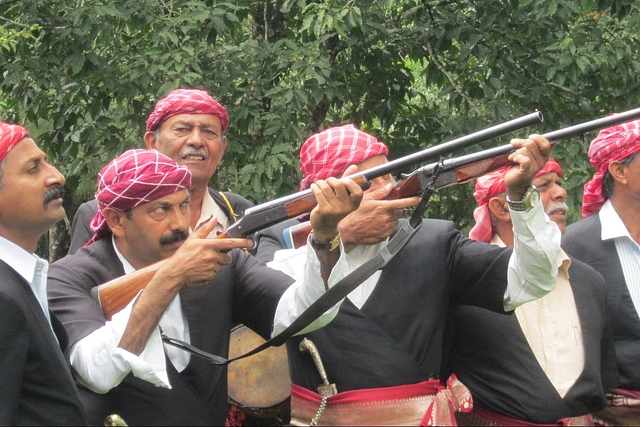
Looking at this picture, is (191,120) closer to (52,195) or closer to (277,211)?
(277,211)

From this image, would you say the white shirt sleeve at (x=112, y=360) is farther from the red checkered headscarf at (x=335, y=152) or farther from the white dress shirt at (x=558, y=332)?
the white dress shirt at (x=558, y=332)

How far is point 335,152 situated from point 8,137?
59.5 inches

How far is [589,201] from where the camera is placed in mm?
5543

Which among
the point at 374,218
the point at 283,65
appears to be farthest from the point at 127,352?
the point at 283,65

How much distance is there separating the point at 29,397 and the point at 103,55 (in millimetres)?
4881

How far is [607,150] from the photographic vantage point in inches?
214

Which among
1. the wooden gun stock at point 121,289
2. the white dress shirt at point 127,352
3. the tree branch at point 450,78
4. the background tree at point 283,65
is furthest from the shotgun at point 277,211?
the tree branch at point 450,78

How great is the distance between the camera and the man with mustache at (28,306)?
331cm

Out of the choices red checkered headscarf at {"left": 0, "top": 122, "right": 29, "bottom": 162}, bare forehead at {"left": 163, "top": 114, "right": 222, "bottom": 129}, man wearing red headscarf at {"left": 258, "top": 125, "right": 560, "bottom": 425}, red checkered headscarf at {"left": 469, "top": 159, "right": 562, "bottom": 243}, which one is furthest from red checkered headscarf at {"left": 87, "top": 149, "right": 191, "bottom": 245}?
red checkered headscarf at {"left": 469, "top": 159, "right": 562, "bottom": 243}

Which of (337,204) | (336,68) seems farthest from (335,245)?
(336,68)

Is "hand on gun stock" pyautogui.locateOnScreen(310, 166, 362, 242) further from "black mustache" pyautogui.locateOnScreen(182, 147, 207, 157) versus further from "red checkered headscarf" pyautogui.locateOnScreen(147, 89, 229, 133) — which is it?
"red checkered headscarf" pyautogui.locateOnScreen(147, 89, 229, 133)

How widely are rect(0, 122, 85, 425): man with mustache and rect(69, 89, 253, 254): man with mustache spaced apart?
165cm

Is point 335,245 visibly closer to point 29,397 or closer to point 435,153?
point 435,153

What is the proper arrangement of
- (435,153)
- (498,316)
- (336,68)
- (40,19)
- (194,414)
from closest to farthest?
(194,414) → (435,153) → (498,316) → (40,19) → (336,68)
